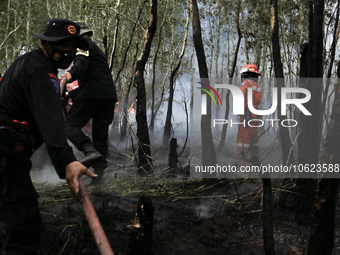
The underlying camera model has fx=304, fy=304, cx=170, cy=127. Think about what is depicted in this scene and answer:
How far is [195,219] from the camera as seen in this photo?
3352 millimetres

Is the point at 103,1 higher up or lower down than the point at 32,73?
higher up

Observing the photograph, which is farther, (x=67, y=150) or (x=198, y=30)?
(x=198, y=30)

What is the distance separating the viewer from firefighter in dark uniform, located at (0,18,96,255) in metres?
1.78

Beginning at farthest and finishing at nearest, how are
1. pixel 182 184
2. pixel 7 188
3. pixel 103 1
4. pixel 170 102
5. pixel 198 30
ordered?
pixel 170 102
pixel 103 1
pixel 198 30
pixel 182 184
pixel 7 188

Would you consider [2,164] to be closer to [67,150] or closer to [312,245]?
[67,150]

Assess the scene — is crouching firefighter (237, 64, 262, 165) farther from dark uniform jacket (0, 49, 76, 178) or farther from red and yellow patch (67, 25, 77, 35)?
dark uniform jacket (0, 49, 76, 178)

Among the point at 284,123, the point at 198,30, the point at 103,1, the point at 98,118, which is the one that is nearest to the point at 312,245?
the point at 284,123

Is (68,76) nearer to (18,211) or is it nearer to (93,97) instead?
(93,97)

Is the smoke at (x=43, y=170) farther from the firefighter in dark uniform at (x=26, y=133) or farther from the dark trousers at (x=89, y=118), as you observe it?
the firefighter in dark uniform at (x=26, y=133)

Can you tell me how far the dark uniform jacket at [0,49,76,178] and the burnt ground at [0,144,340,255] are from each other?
131cm

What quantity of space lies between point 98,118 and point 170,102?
438cm

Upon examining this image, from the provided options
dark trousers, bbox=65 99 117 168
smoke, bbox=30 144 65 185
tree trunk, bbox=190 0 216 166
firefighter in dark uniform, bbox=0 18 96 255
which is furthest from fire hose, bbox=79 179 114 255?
smoke, bbox=30 144 65 185

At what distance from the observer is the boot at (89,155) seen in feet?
9.94

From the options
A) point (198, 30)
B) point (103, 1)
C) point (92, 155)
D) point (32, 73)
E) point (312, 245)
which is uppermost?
point (103, 1)
